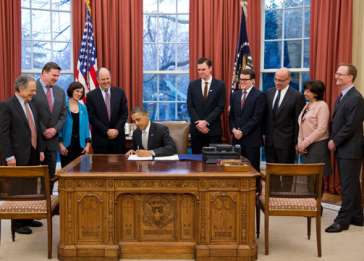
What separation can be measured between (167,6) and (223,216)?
4.17 metres

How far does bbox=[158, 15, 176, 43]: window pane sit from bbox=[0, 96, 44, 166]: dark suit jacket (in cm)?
315

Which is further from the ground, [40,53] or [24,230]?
[40,53]

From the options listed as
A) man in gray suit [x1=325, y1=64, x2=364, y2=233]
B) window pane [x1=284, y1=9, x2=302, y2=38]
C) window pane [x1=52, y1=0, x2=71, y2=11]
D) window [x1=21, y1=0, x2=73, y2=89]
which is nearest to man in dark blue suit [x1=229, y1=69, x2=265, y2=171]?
man in gray suit [x1=325, y1=64, x2=364, y2=233]

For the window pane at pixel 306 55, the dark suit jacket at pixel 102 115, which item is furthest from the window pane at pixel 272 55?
the dark suit jacket at pixel 102 115

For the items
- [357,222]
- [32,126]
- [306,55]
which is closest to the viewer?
[32,126]

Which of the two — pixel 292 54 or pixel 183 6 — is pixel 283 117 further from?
pixel 183 6

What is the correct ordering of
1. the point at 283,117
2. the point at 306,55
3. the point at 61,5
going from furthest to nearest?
the point at 61,5 < the point at 306,55 < the point at 283,117

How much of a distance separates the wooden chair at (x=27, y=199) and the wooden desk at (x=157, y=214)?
6.1 inches

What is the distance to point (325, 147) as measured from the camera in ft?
15.6

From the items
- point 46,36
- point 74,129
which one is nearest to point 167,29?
point 46,36

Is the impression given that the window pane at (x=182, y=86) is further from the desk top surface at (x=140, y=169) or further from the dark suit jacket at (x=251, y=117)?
the desk top surface at (x=140, y=169)

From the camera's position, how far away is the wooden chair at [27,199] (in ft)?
11.6

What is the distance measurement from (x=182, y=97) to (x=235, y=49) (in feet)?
3.85

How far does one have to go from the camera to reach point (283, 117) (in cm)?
502
